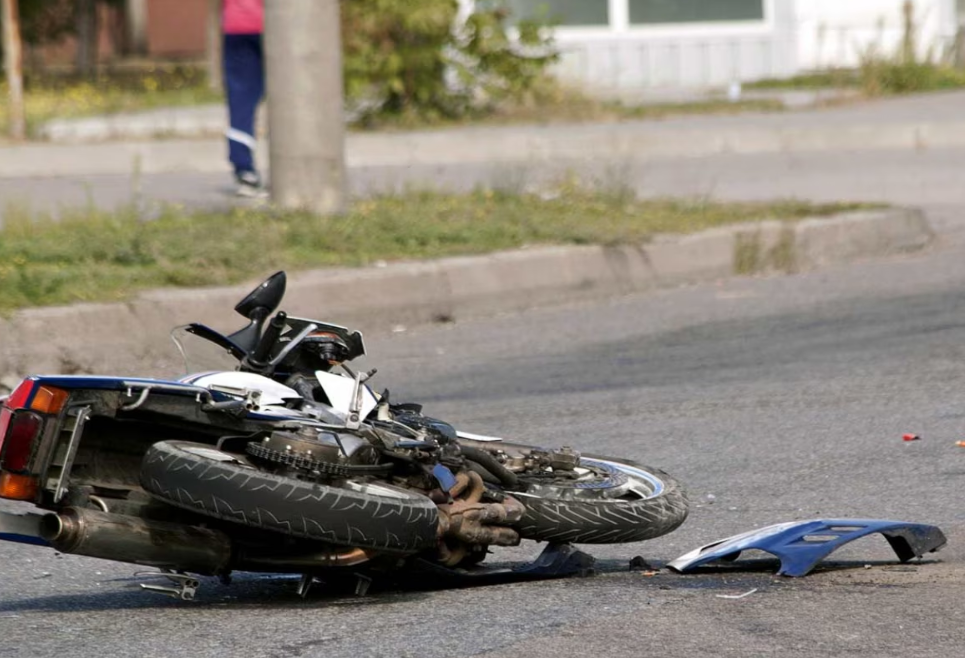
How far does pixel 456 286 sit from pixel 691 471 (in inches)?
144

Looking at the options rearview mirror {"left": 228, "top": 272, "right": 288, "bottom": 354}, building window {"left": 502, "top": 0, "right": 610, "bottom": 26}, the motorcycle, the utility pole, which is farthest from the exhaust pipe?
building window {"left": 502, "top": 0, "right": 610, "bottom": 26}

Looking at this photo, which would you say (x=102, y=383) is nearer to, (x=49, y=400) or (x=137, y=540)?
(x=49, y=400)

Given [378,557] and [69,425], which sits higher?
[69,425]

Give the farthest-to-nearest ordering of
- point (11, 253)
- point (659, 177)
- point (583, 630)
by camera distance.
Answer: point (659, 177), point (11, 253), point (583, 630)

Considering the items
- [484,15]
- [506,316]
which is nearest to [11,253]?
[506,316]

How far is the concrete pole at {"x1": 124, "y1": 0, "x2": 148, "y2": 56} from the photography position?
39.2m

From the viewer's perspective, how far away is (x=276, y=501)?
4.01m

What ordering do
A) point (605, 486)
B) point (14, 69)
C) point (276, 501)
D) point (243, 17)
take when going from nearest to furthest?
1. point (276, 501)
2. point (605, 486)
3. point (243, 17)
4. point (14, 69)

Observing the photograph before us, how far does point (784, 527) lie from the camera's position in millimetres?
4617

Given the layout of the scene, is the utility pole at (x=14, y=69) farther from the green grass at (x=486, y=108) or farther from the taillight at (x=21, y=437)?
the taillight at (x=21, y=437)

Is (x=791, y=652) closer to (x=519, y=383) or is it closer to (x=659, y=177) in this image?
(x=519, y=383)

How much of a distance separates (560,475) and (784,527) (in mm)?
639

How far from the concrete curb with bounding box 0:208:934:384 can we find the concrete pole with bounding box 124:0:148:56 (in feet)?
99.4

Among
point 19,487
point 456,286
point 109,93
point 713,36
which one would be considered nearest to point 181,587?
point 19,487
